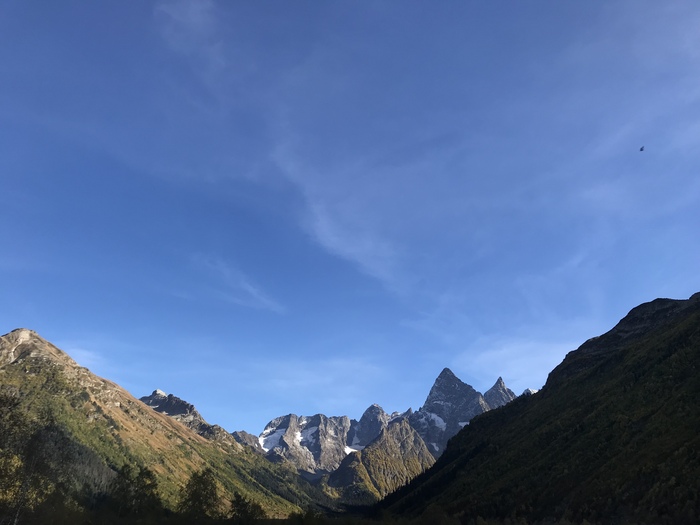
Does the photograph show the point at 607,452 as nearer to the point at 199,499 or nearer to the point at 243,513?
the point at 243,513

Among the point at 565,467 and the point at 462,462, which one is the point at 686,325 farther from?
the point at 462,462

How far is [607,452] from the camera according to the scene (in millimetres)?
96125

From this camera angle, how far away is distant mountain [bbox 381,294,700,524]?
2697 inches

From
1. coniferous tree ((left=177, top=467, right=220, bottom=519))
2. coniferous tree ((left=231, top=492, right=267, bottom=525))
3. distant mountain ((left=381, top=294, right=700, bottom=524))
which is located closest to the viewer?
distant mountain ((left=381, top=294, right=700, bottom=524))

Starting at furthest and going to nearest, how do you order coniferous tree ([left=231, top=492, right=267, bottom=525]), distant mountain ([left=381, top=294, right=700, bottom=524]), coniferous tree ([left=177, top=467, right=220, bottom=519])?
coniferous tree ([left=177, top=467, right=220, bottom=519]), coniferous tree ([left=231, top=492, right=267, bottom=525]), distant mountain ([left=381, top=294, right=700, bottom=524])

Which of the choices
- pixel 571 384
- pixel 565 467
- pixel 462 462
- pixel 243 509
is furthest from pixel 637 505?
pixel 462 462

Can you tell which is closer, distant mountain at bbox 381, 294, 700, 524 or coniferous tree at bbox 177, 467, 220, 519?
distant mountain at bbox 381, 294, 700, 524

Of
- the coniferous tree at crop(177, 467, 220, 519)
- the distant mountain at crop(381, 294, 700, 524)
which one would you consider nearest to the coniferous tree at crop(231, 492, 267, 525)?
the coniferous tree at crop(177, 467, 220, 519)

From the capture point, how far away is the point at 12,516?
8256 centimetres

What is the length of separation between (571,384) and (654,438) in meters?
103

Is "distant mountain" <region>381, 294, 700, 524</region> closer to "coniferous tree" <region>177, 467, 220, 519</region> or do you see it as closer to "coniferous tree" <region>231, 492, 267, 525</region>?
"coniferous tree" <region>231, 492, 267, 525</region>

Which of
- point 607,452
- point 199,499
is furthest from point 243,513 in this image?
point 607,452

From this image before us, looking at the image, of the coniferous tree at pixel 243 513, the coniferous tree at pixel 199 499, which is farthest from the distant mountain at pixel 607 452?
the coniferous tree at pixel 199 499

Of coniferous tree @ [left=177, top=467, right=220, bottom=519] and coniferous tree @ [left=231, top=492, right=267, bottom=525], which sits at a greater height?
coniferous tree @ [left=177, top=467, right=220, bottom=519]
